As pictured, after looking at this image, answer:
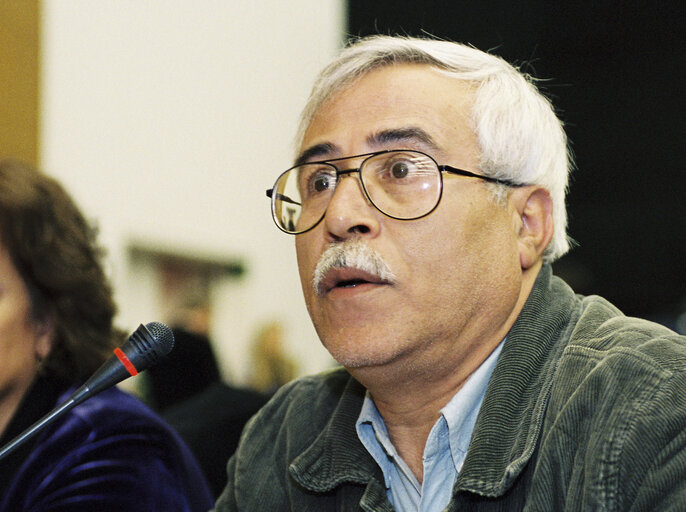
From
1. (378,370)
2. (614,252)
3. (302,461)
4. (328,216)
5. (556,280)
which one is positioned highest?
(328,216)

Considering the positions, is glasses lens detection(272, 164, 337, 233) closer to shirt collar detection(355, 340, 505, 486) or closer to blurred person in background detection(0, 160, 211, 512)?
shirt collar detection(355, 340, 505, 486)

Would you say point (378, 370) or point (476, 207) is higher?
point (476, 207)

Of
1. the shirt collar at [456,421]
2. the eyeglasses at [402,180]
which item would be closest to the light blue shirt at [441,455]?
the shirt collar at [456,421]

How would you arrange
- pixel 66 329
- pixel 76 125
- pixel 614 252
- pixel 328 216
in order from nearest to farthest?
pixel 328 216 < pixel 66 329 < pixel 76 125 < pixel 614 252

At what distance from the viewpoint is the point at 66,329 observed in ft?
5.75

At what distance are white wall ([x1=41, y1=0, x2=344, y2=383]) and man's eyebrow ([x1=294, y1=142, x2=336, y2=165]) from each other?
136cm

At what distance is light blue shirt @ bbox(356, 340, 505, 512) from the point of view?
1211 millimetres

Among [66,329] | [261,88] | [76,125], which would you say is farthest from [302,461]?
[261,88]

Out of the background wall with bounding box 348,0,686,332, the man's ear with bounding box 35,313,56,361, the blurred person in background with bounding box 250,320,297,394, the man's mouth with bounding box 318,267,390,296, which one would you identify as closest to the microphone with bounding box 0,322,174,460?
the man's mouth with bounding box 318,267,390,296

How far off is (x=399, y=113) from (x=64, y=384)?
1.01 m

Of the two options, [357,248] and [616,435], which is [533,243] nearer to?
[357,248]

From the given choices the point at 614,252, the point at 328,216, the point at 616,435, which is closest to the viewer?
the point at 616,435

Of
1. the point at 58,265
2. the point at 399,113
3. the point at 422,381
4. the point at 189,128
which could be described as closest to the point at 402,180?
the point at 399,113

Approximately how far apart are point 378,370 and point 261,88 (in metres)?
3.04
